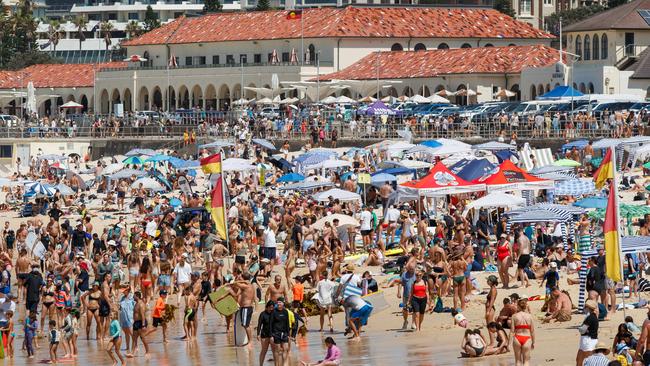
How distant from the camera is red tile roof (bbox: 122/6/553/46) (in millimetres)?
82562

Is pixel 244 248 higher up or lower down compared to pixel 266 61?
lower down

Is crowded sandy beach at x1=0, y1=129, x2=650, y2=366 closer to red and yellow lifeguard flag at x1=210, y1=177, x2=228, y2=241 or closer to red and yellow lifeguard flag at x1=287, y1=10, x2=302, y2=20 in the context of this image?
red and yellow lifeguard flag at x1=210, y1=177, x2=228, y2=241

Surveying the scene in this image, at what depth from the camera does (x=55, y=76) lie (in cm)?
9831

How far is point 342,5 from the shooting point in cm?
8606

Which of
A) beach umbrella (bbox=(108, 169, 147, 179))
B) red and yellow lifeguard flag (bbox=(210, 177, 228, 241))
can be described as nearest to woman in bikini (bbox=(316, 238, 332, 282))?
red and yellow lifeguard flag (bbox=(210, 177, 228, 241))

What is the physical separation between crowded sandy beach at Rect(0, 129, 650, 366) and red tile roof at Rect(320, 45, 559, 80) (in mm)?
23346

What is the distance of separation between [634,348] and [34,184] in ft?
102

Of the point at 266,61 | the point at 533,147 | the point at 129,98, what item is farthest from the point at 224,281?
the point at 129,98

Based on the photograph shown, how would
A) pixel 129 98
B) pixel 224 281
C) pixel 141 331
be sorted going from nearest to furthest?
pixel 141 331
pixel 224 281
pixel 129 98

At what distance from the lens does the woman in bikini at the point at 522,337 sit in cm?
2233

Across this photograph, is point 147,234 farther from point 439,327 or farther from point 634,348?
point 634,348

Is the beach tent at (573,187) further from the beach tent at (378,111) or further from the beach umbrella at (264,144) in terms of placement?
the beach tent at (378,111)

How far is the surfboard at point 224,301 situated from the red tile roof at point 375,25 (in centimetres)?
5492

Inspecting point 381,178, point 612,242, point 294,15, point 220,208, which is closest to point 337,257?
point 220,208
